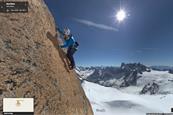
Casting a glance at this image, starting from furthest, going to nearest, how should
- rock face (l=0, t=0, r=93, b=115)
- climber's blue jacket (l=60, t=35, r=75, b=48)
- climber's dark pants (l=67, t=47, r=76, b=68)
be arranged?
climber's dark pants (l=67, t=47, r=76, b=68), climber's blue jacket (l=60, t=35, r=75, b=48), rock face (l=0, t=0, r=93, b=115)

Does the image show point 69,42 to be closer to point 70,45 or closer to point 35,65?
point 70,45

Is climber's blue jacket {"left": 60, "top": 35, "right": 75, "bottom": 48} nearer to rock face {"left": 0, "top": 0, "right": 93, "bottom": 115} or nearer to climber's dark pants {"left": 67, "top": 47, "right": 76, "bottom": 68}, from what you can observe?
climber's dark pants {"left": 67, "top": 47, "right": 76, "bottom": 68}

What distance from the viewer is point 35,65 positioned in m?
15.9

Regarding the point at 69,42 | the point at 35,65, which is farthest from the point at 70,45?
the point at 35,65

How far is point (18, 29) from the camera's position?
16484mm

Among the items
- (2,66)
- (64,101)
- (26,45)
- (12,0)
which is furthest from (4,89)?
(12,0)

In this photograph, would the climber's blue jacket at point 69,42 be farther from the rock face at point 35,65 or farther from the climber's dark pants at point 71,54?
the rock face at point 35,65

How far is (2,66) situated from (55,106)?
3316 mm

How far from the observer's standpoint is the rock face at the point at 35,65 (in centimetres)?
1474

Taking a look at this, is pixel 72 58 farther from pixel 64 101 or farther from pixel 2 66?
pixel 2 66

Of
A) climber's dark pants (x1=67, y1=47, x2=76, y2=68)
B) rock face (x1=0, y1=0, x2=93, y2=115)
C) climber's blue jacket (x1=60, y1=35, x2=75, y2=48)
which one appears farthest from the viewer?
climber's dark pants (x1=67, y1=47, x2=76, y2=68)

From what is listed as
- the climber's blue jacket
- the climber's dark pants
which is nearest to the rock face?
the climber's dark pants

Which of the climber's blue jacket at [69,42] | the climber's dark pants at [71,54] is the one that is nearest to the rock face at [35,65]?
the climber's dark pants at [71,54]

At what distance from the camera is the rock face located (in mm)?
14742
